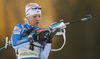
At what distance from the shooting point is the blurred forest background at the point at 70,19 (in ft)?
12.8

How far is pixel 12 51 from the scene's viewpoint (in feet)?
13.5

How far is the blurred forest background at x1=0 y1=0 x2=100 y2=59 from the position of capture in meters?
3.90

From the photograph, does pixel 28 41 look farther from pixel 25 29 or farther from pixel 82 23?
pixel 82 23

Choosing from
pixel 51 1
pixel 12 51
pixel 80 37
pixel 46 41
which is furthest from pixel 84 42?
pixel 46 41

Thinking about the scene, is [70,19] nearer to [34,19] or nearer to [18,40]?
[34,19]

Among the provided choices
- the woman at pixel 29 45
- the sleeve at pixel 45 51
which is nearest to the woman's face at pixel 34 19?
the woman at pixel 29 45

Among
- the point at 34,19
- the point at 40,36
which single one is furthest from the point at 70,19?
the point at 40,36

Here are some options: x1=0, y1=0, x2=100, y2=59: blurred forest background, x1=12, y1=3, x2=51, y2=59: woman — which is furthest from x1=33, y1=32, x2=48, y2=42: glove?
x1=0, y1=0, x2=100, y2=59: blurred forest background

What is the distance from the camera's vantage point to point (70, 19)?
3.90 metres

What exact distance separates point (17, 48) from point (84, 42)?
8.24 feet

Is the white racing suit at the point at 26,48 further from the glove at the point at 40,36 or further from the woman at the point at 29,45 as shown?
the glove at the point at 40,36

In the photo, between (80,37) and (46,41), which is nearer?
(46,41)

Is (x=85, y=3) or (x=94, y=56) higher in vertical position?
(x=85, y=3)

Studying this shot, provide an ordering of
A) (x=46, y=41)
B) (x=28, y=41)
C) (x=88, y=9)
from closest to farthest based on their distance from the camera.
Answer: (x=28, y=41) → (x=46, y=41) → (x=88, y=9)
